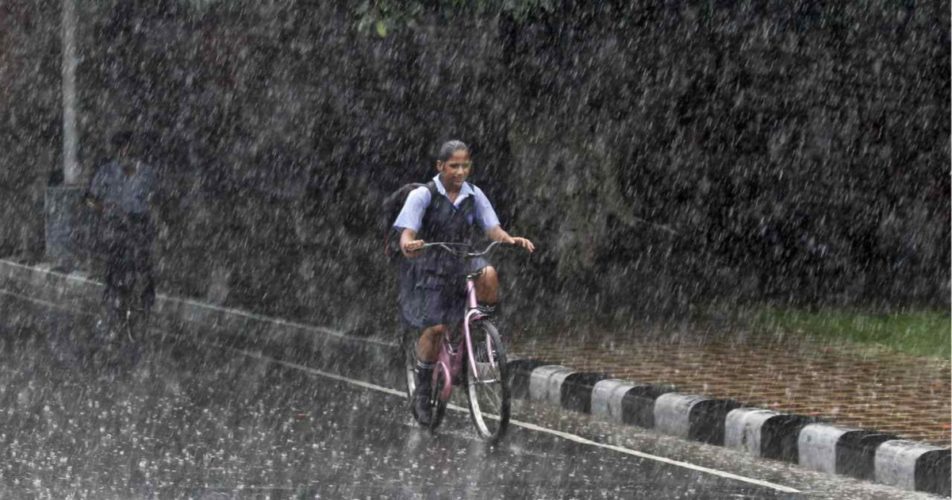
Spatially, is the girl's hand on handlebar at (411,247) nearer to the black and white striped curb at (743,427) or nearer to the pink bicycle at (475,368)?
the pink bicycle at (475,368)

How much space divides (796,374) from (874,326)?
3.11 m

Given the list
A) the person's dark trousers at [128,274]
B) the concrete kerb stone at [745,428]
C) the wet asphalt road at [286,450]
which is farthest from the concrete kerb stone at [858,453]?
the person's dark trousers at [128,274]

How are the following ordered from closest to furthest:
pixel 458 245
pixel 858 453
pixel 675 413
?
pixel 858 453
pixel 458 245
pixel 675 413

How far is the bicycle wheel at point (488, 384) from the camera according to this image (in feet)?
31.1

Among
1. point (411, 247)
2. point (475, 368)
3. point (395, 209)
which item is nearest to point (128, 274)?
point (395, 209)

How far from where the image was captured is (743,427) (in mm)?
9711

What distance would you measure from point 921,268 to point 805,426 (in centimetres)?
972

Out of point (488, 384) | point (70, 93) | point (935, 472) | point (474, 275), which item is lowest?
point (935, 472)

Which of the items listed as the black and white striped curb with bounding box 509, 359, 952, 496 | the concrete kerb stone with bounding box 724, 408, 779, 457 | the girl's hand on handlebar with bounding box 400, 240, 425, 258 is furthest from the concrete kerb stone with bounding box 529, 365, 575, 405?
the girl's hand on handlebar with bounding box 400, 240, 425, 258

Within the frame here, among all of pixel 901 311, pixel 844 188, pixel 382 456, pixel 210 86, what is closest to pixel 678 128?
pixel 844 188

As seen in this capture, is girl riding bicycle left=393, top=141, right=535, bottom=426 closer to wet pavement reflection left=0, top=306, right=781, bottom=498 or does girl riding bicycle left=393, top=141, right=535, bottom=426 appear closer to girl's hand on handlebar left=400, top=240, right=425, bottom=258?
girl's hand on handlebar left=400, top=240, right=425, bottom=258

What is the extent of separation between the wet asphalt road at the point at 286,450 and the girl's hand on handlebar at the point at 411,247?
0.96m

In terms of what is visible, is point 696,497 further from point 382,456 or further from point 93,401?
point 93,401

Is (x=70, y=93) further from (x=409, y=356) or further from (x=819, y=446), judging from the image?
(x=819, y=446)
